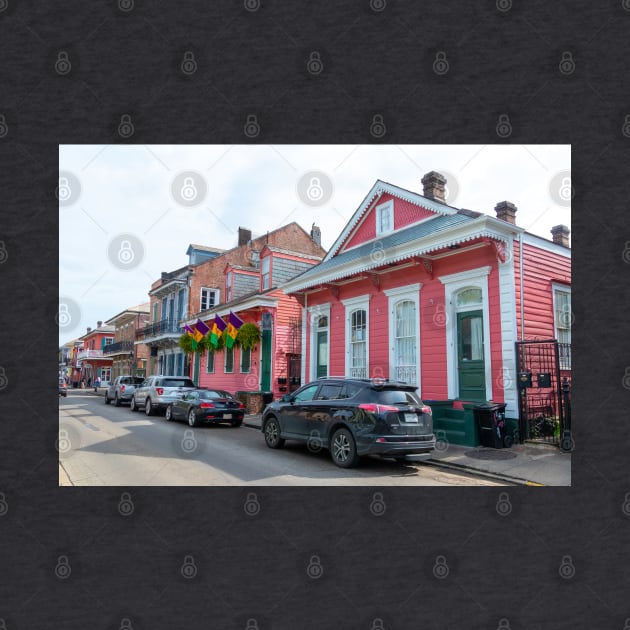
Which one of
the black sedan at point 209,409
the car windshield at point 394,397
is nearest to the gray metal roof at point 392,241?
the car windshield at point 394,397

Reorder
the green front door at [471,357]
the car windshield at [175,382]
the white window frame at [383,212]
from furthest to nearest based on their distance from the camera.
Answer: the car windshield at [175,382] < the white window frame at [383,212] < the green front door at [471,357]

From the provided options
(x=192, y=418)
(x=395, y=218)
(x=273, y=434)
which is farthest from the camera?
(x=192, y=418)

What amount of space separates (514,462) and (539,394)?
2244 mm

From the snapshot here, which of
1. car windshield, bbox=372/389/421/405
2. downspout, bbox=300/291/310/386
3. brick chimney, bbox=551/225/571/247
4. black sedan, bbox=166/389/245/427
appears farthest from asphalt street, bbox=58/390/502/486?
brick chimney, bbox=551/225/571/247

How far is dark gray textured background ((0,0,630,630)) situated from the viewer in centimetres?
408

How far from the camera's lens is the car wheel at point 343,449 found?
747 centimetres

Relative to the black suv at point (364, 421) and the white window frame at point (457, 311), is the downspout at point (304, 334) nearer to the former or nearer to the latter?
the white window frame at point (457, 311)

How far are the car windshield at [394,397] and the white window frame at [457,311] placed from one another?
2590mm

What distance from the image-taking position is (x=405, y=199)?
12750 millimetres

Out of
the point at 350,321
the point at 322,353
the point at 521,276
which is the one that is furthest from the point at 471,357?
the point at 322,353

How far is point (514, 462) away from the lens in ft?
25.4
